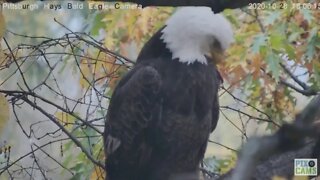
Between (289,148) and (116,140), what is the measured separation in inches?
29.8

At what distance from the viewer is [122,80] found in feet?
3.04

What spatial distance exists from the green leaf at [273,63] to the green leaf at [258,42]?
22 mm

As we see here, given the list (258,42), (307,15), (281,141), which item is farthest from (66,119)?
(281,141)

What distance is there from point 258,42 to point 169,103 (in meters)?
0.29

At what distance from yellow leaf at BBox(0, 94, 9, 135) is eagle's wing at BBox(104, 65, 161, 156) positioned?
218 mm

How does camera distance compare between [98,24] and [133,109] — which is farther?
[98,24]

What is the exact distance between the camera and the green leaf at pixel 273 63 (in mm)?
1064

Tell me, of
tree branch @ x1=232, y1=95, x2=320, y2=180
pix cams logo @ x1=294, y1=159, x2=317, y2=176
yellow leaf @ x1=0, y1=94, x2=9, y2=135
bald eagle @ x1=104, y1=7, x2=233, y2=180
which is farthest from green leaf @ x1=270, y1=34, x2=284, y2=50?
tree branch @ x1=232, y1=95, x2=320, y2=180

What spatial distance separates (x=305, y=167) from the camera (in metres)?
0.88

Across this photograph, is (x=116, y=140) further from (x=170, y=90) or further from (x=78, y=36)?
(x=78, y=36)

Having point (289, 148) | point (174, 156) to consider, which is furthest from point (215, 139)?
point (289, 148)

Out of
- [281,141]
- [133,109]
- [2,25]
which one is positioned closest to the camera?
[281,141]

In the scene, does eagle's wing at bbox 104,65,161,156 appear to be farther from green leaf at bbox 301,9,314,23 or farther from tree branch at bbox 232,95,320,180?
tree branch at bbox 232,95,320,180

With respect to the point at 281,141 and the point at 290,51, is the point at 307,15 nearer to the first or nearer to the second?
the point at 290,51
